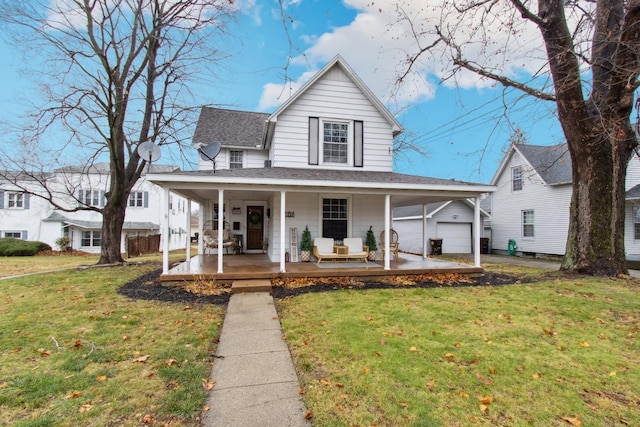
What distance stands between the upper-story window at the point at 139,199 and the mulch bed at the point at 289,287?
20.3 metres

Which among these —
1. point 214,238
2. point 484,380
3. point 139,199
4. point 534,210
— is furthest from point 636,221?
point 139,199

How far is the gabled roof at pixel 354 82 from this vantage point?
34.9ft

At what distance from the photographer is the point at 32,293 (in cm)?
726

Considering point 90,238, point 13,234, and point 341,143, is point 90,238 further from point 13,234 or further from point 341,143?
point 341,143

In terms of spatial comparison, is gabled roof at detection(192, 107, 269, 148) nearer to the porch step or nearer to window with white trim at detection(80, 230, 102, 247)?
the porch step

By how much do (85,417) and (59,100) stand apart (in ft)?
43.8

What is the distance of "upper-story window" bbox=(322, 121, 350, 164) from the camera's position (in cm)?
1116

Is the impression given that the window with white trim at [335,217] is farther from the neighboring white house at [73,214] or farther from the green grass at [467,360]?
the neighboring white house at [73,214]

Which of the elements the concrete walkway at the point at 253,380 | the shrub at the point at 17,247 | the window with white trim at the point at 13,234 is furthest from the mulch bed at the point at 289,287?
the window with white trim at the point at 13,234

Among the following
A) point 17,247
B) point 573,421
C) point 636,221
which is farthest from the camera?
point 17,247

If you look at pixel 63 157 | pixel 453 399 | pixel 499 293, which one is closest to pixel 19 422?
pixel 453 399

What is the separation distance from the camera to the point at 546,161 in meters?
18.0

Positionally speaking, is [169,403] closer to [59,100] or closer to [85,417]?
[85,417]

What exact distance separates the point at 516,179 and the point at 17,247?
32674mm
